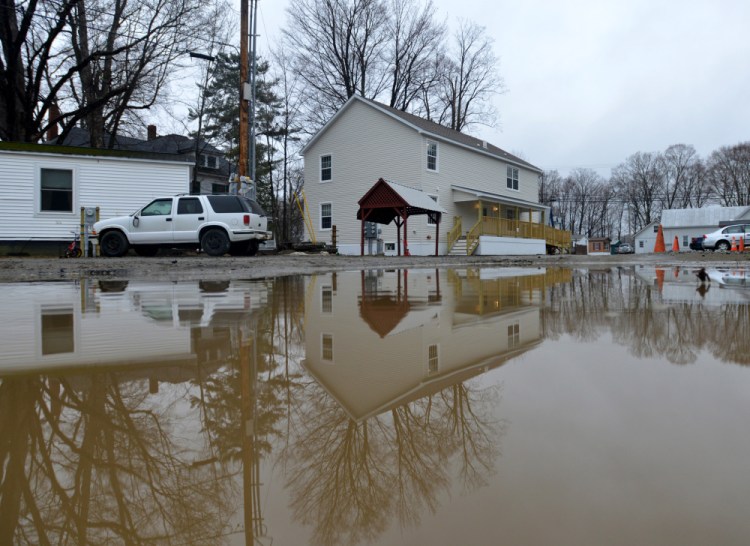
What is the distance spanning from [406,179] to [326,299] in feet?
78.2

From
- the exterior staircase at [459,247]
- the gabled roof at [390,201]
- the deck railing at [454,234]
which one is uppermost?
the gabled roof at [390,201]

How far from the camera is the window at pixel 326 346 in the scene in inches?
97.7

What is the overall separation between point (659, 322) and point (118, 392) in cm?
312

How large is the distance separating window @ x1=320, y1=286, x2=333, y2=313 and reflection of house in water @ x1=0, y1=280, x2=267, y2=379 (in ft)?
1.76

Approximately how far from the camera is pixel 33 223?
17750 mm

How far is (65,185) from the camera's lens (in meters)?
18.1

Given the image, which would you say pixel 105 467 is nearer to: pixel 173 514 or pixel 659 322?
pixel 173 514

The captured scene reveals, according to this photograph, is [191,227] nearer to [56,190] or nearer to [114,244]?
[114,244]

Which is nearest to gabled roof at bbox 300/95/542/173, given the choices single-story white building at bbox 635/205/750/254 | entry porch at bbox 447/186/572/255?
entry porch at bbox 447/186/572/255

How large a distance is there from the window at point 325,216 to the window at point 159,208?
15065mm

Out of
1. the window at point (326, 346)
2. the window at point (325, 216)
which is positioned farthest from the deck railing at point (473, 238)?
the window at point (326, 346)

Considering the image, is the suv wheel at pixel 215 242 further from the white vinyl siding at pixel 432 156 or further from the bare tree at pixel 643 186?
the bare tree at pixel 643 186

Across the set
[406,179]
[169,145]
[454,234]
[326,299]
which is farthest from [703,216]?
[326,299]

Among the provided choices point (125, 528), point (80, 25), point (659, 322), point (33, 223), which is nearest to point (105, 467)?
point (125, 528)
